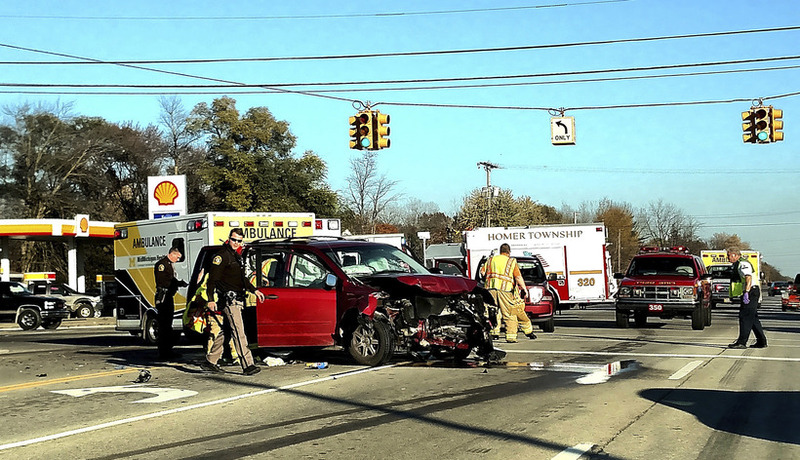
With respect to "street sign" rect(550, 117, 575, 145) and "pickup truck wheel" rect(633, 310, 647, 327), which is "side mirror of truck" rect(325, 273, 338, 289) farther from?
"street sign" rect(550, 117, 575, 145)

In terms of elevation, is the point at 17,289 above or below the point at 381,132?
below

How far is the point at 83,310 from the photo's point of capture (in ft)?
112

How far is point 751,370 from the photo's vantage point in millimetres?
12391

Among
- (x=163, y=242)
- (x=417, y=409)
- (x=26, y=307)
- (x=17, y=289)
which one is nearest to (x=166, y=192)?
(x=17, y=289)

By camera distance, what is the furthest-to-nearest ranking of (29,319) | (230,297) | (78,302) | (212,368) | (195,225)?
(78,302) → (29,319) → (195,225) → (212,368) → (230,297)

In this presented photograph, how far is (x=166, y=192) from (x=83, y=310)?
7132 millimetres

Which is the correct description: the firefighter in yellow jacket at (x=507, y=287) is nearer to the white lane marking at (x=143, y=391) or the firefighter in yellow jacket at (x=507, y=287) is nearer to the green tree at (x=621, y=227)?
the white lane marking at (x=143, y=391)

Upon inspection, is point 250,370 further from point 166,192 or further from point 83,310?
point 83,310

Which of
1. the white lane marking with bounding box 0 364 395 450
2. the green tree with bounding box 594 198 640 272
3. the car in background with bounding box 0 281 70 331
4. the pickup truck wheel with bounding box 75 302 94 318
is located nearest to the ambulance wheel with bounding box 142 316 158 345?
the white lane marking with bounding box 0 364 395 450

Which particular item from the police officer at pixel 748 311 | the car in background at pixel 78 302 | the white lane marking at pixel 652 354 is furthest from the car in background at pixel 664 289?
the car in background at pixel 78 302

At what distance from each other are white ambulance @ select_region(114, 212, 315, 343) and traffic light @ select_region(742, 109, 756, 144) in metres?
13.3

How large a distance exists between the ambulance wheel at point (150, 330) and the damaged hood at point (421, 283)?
851 centimetres

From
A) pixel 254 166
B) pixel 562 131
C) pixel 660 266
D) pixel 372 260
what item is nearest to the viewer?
pixel 372 260

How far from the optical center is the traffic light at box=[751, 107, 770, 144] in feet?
80.8
